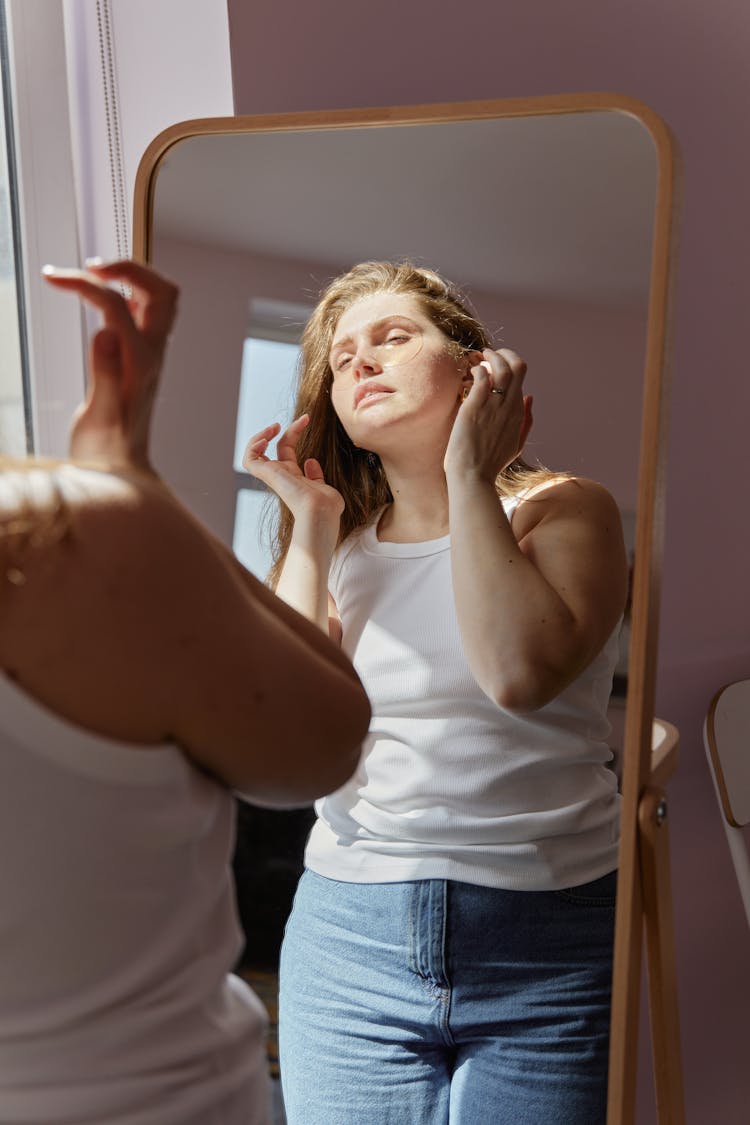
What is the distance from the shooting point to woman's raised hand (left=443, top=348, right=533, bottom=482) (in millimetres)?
822

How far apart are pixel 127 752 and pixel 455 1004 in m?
0.40

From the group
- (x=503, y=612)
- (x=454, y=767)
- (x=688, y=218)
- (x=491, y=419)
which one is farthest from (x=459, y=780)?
(x=688, y=218)

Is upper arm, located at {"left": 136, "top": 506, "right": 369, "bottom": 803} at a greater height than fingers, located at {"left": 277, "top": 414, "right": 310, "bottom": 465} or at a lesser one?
lesser

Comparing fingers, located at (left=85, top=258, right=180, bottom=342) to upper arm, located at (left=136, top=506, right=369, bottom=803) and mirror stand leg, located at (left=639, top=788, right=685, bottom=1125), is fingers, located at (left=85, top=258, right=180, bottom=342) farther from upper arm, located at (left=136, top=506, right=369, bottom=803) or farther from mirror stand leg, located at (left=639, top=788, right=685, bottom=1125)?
mirror stand leg, located at (left=639, top=788, right=685, bottom=1125)

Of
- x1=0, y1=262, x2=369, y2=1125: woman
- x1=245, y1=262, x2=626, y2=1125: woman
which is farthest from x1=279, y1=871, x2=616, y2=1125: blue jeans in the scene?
x1=0, y1=262, x2=369, y2=1125: woman

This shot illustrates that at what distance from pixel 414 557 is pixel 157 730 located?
0.34 metres

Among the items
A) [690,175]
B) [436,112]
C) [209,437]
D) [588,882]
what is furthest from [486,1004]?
[690,175]

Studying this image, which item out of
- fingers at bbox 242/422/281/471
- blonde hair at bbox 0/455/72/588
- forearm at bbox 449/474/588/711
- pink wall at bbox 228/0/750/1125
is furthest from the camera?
pink wall at bbox 228/0/750/1125

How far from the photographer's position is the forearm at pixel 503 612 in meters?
0.80

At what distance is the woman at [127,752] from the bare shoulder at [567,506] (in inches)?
9.9

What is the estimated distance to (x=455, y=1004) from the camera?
0.82 meters

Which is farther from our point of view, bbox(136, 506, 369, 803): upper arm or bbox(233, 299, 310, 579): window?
bbox(233, 299, 310, 579): window

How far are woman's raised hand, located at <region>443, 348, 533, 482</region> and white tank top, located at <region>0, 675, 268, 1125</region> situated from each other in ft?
1.08

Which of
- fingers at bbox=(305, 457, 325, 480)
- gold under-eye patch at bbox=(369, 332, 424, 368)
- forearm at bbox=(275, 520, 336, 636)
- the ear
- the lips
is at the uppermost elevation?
gold under-eye patch at bbox=(369, 332, 424, 368)
